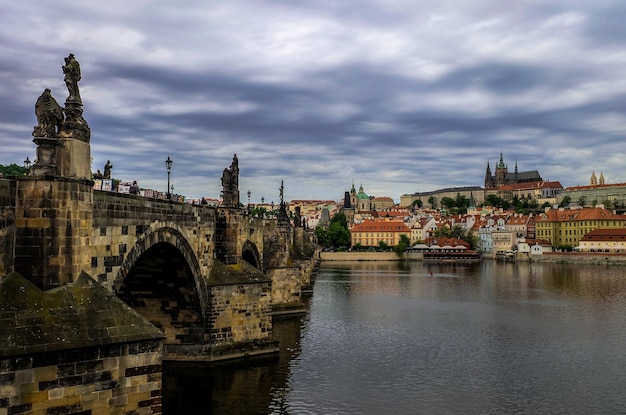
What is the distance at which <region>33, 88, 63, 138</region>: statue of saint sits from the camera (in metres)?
13.4

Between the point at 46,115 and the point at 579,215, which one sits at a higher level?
the point at 579,215

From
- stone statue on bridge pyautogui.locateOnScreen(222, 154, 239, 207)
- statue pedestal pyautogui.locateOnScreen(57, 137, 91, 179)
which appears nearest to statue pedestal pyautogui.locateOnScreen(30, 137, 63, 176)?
statue pedestal pyautogui.locateOnScreen(57, 137, 91, 179)

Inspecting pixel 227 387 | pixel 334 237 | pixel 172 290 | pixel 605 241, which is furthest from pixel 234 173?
pixel 334 237

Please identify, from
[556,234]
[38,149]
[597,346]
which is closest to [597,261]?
[556,234]

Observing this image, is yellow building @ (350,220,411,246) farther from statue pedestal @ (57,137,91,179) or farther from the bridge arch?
statue pedestal @ (57,137,91,179)

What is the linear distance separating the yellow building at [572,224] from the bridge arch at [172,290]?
132 meters

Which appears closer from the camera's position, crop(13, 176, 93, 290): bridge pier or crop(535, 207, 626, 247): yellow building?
crop(13, 176, 93, 290): bridge pier

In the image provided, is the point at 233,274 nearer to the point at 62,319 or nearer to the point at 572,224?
the point at 62,319

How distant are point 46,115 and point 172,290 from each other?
1316cm

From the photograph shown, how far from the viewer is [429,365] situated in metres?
27.2

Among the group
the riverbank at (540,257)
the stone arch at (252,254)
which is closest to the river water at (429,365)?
the stone arch at (252,254)

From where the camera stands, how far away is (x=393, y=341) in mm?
33344

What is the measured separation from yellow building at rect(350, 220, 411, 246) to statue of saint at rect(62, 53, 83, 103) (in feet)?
473

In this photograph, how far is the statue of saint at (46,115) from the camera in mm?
13422
